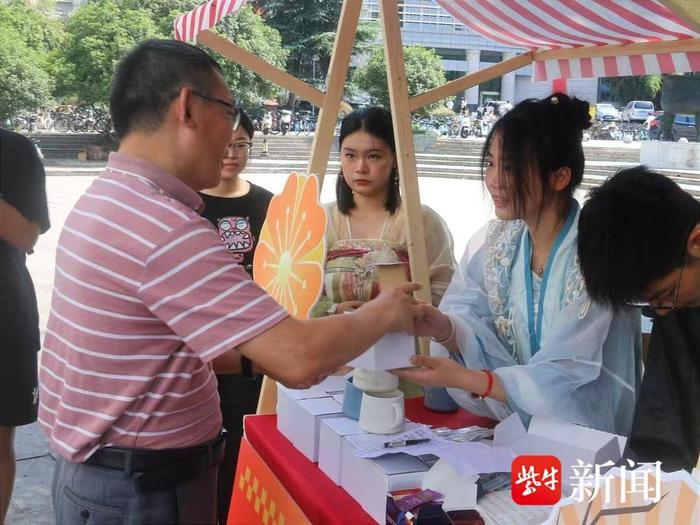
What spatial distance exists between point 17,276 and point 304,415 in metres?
1.08

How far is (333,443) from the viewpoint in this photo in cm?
128

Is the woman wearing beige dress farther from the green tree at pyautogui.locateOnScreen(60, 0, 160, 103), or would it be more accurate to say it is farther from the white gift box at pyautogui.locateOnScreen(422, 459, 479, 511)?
the green tree at pyautogui.locateOnScreen(60, 0, 160, 103)

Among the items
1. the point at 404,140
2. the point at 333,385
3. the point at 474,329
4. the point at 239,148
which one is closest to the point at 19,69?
the point at 239,148

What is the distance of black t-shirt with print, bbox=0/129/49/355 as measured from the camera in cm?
195

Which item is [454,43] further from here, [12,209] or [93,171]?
[12,209]

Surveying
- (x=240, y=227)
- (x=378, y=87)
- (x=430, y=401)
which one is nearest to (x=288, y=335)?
(x=430, y=401)

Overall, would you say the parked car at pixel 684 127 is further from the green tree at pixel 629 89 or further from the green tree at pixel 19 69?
the green tree at pixel 19 69

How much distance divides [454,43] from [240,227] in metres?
39.2

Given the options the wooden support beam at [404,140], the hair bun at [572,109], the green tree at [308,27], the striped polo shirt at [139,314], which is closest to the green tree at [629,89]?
the green tree at [308,27]

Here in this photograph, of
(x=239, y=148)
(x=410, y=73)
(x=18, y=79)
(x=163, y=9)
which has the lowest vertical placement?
(x=239, y=148)

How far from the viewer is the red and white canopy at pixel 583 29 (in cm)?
208

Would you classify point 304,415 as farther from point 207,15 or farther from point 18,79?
point 18,79

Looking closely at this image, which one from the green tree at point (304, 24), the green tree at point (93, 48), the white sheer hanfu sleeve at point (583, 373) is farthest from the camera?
Answer: the green tree at point (304, 24)

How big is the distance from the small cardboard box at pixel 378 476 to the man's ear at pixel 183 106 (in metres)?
0.61
